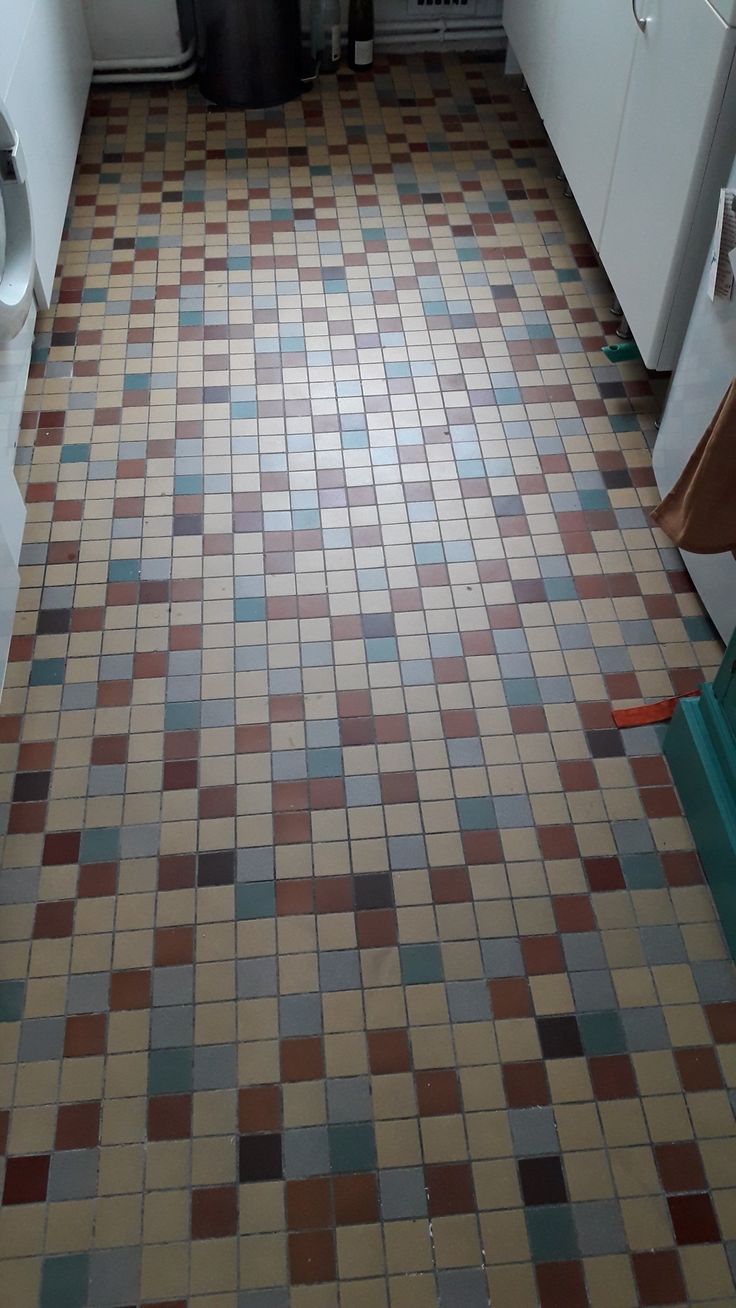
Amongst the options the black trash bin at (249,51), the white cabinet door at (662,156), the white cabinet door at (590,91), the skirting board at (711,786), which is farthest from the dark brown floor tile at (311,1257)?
the black trash bin at (249,51)

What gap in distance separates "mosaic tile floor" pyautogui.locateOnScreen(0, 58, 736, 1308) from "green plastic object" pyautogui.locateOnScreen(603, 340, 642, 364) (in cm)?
3

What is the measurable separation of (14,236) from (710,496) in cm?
137

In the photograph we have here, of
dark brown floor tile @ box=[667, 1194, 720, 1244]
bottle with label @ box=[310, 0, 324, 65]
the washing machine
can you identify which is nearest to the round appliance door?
the washing machine

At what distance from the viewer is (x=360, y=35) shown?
119 inches

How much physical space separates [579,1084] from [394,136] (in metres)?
2.48

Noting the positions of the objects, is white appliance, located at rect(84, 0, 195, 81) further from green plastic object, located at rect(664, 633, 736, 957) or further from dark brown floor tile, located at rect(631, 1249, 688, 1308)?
dark brown floor tile, located at rect(631, 1249, 688, 1308)

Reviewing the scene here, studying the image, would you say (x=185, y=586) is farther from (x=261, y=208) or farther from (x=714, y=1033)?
(x=261, y=208)

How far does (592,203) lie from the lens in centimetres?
228

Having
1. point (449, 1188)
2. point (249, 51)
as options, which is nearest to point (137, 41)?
point (249, 51)

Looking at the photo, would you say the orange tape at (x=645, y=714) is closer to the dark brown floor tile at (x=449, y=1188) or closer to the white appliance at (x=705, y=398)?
the white appliance at (x=705, y=398)

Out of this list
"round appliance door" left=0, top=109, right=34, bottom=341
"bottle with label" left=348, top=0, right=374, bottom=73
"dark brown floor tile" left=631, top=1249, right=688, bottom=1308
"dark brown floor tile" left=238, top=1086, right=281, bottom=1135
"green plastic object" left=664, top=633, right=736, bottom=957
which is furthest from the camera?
"bottle with label" left=348, top=0, right=374, bottom=73

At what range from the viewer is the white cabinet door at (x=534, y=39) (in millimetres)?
2514

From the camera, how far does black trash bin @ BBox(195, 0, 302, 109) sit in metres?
2.77

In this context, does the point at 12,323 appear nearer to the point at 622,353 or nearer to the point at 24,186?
the point at 24,186
